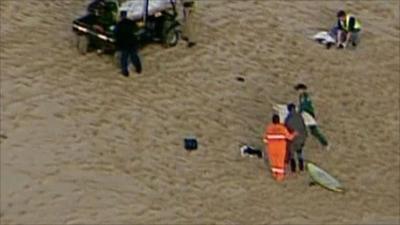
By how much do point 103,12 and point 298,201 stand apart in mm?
5593

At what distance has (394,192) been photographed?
20.3 m

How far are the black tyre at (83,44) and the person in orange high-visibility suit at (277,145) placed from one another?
4432 mm

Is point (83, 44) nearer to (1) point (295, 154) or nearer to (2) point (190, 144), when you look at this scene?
(2) point (190, 144)

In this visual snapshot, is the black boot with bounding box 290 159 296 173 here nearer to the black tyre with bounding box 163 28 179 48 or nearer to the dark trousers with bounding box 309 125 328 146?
the dark trousers with bounding box 309 125 328 146

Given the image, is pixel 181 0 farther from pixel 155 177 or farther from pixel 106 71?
pixel 155 177

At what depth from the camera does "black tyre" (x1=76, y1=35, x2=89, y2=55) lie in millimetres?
22938

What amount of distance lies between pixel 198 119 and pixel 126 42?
2.10 meters

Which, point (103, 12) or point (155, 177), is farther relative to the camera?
point (103, 12)

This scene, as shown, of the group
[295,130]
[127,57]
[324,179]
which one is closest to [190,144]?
[295,130]

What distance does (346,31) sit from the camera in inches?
967

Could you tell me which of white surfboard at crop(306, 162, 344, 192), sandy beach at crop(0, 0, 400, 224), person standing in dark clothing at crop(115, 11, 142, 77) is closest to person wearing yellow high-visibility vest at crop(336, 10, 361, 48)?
sandy beach at crop(0, 0, 400, 224)

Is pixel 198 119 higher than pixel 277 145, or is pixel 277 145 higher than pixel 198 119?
pixel 277 145

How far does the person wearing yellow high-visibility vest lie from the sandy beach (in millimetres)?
216

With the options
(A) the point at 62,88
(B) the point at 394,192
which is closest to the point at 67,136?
(A) the point at 62,88
